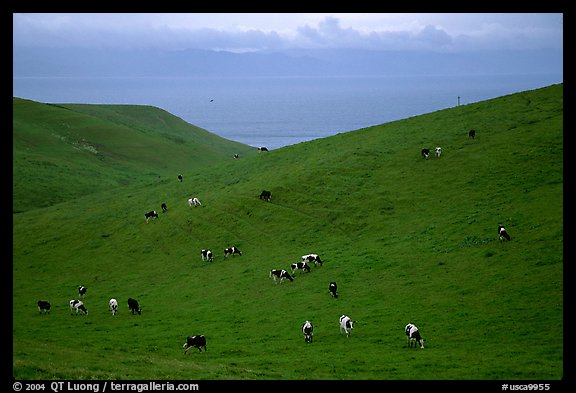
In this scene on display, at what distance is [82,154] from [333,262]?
74.1m

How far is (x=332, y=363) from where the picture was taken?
71.3 feet

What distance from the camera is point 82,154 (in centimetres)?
10150

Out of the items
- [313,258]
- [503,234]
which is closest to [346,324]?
[313,258]

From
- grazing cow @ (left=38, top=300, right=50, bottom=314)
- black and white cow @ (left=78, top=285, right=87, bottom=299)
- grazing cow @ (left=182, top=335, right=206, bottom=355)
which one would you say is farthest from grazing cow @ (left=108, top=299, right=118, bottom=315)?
grazing cow @ (left=182, top=335, right=206, bottom=355)

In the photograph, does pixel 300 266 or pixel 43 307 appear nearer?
pixel 43 307

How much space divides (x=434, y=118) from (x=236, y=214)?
89.5 ft

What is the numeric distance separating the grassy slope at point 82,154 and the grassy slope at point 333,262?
13.0 metres

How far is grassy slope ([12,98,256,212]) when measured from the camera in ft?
262

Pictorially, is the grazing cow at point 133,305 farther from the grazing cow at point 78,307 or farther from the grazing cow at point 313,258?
the grazing cow at point 313,258

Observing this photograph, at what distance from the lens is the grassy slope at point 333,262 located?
22219 millimetres

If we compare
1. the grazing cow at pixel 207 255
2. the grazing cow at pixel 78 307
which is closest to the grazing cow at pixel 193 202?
the grazing cow at pixel 207 255

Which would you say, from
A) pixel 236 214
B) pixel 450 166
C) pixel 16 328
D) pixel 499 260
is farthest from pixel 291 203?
pixel 16 328

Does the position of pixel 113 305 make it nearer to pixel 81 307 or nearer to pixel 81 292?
pixel 81 307
